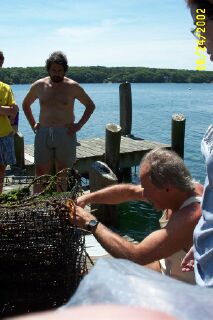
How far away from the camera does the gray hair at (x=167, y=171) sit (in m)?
2.70

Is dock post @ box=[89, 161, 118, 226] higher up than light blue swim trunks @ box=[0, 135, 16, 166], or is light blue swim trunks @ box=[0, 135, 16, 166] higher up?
light blue swim trunks @ box=[0, 135, 16, 166]

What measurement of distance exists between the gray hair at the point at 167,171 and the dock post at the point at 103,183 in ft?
11.1

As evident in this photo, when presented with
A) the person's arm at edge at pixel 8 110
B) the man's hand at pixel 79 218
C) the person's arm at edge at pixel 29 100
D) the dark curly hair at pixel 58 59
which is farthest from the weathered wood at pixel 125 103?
the man's hand at pixel 79 218

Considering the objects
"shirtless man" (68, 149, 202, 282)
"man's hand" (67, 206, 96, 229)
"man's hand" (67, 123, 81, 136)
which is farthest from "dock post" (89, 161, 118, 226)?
"shirtless man" (68, 149, 202, 282)

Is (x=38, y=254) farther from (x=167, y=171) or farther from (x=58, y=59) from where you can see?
(x=58, y=59)

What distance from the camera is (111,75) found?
98.1 metres

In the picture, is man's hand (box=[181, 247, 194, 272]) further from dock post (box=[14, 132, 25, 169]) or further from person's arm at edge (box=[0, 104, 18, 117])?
dock post (box=[14, 132, 25, 169])

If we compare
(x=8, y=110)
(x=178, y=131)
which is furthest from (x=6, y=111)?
(x=178, y=131)

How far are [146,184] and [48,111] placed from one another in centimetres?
351

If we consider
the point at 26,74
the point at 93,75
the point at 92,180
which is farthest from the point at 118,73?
the point at 92,180

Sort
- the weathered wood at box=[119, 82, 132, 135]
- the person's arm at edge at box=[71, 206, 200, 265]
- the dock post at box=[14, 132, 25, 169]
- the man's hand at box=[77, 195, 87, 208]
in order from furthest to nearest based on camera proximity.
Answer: the weathered wood at box=[119, 82, 132, 135]
the dock post at box=[14, 132, 25, 169]
the man's hand at box=[77, 195, 87, 208]
the person's arm at edge at box=[71, 206, 200, 265]

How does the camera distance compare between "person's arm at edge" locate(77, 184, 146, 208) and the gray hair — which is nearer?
the gray hair

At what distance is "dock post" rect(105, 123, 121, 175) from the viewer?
9.29 m

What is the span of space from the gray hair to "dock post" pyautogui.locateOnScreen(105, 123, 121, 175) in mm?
6539
